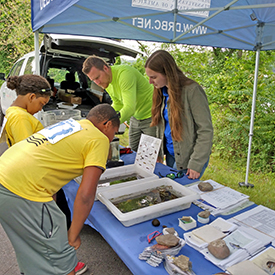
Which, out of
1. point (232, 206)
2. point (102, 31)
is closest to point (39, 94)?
point (102, 31)

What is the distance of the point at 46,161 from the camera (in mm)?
1041

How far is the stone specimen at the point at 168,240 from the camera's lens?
921mm

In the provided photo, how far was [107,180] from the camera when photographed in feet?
5.45

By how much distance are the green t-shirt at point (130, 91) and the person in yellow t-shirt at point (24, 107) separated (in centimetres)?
65

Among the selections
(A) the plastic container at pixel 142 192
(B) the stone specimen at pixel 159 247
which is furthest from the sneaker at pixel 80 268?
(B) the stone specimen at pixel 159 247

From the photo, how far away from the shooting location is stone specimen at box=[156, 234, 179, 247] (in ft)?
3.02

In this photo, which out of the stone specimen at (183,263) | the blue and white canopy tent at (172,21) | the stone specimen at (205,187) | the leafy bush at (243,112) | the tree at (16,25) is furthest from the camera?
the tree at (16,25)

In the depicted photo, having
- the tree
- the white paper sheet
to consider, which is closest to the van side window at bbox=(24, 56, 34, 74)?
the white paper sheet

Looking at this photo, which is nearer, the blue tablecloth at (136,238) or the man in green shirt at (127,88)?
the blue tablecloth at (136,238)

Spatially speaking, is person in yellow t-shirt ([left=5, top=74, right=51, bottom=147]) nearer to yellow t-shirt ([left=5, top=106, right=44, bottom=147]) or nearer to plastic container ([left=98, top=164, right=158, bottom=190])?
yellow t-shirt ([left=5, top=106, right=44, bottom=147])

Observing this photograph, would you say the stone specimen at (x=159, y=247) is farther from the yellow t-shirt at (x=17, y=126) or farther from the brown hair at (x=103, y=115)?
the yellow t-shirt at (x=17, y=126)

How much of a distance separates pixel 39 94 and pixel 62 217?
1050 millimetres

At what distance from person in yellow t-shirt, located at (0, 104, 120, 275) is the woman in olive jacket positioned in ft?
2.55

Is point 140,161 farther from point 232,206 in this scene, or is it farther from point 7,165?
point 7,165
